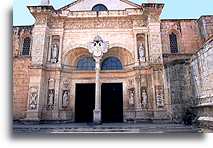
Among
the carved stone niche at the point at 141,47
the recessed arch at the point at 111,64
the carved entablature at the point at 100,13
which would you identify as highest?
the carved entablature at the point at 100,13

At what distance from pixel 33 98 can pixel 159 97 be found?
7.44m

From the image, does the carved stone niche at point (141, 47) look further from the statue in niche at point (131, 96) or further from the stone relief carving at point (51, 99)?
the stone relief carving at point (51, 99)

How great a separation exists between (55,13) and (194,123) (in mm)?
10942

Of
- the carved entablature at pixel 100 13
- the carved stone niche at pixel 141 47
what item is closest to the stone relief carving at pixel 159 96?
the carved stone niche at pixel 141 47

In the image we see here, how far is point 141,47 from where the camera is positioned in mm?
13859

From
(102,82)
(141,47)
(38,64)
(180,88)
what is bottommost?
(180,88)

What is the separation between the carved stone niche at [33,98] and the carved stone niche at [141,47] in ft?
22.2

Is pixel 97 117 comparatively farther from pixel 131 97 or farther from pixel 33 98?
pixel 33 98

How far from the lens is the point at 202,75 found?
940 cm

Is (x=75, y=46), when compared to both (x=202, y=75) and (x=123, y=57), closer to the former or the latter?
(x=123, y=57)

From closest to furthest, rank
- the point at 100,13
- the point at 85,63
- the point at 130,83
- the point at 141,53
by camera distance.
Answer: the point at 141,53
the point at 130,83
the point at 100,13
the point at 85,63

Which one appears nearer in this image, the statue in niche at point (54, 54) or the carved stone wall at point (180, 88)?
the carved stone wall at point (180, 88)

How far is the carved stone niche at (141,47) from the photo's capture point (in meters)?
13.6

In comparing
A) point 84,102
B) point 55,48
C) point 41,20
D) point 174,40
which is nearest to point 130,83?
point 84,102
